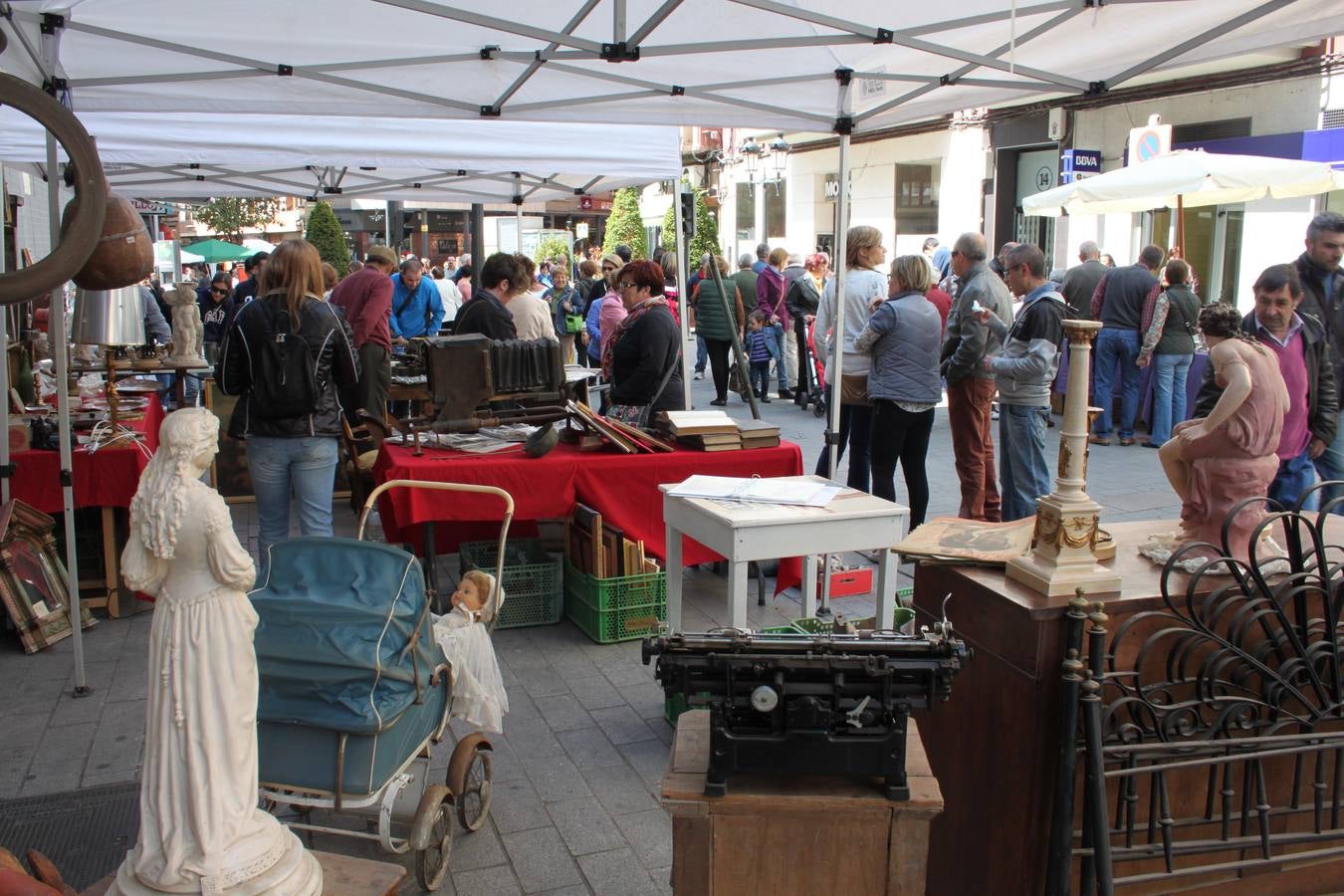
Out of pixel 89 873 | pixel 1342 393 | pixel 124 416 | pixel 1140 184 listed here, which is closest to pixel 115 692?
pixel 89 873

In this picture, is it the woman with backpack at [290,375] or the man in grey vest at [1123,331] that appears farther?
the man in grey vest at [1123,331]

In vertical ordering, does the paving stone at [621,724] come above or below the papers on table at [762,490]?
below

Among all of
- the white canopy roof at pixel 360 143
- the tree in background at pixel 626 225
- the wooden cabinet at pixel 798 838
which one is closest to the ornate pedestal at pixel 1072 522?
the wooden cabinet at pixel 798 838

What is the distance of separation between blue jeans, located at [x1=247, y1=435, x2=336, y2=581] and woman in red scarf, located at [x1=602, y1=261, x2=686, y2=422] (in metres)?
1.78

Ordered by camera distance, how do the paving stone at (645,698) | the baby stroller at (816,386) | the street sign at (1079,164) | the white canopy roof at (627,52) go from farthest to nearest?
the street sign at (1079,164) < the baby stroller at (816,386) < the white canopy roof at (627,52) < the paving stone at (645,698)

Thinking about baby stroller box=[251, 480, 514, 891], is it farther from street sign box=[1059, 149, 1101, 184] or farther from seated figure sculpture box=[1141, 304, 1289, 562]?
street sign box=[1059, 149, 1101, 184]

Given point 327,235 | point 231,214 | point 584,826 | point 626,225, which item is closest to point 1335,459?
point 584,826

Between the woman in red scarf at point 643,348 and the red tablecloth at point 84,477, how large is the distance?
2603mm

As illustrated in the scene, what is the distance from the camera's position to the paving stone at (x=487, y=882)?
10.9 ft

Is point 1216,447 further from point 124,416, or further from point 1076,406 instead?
point 124,416

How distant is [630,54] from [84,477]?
354 centimetres

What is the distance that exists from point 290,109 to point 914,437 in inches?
155

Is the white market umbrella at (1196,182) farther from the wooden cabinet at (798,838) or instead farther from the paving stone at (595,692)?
the wooden cabinet at (798,838)

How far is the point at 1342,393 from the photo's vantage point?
5.66 metres
